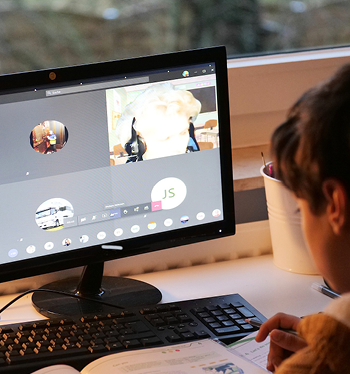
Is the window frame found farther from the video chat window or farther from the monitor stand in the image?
the monitor stand

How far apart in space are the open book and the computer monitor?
207mm

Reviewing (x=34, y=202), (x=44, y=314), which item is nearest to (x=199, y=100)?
(x=34, y=202)

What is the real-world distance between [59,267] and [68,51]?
2.10ft

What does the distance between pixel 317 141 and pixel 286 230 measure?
0.67 m

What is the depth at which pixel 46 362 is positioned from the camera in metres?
0.90

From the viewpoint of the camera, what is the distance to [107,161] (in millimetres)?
1068

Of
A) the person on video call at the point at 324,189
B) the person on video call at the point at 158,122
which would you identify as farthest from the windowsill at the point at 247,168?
the person on video call at the point at 324,189

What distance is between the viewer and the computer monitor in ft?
3.31

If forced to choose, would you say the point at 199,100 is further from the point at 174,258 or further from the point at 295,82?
the point at 295,82

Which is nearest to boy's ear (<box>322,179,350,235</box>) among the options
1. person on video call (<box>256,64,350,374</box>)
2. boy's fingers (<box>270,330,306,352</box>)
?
person on video call (<box>256,64,350,374</box>)

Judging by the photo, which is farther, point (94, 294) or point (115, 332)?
point (94, 294)

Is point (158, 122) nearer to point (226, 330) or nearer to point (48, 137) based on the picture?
point (48, 137)

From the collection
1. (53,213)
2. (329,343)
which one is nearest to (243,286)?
(53,213)

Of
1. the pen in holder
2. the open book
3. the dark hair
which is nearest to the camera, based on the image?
the dark hair
